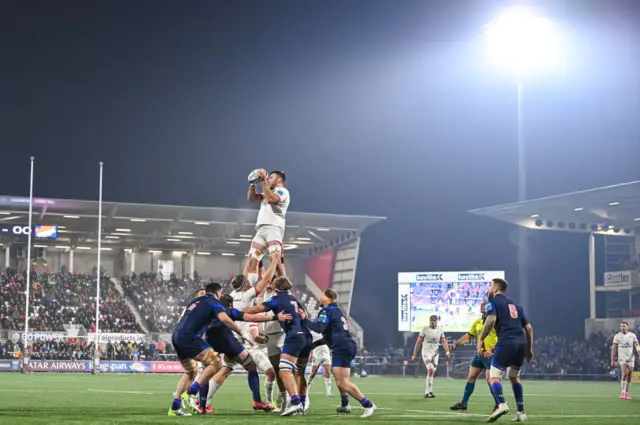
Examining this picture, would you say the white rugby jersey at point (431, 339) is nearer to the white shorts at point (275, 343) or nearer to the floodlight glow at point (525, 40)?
the white shorts at point (275, 343)

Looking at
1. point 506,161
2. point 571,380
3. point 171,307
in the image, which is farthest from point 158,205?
point 571,380

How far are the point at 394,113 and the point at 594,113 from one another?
13.1 meters

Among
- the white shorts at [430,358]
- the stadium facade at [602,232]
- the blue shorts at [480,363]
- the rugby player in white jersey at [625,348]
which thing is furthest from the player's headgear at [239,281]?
the stadium facade at [602,232]

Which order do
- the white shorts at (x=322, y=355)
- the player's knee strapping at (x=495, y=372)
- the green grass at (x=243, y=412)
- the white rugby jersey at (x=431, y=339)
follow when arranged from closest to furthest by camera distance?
the green grass at (x=243, y=412), the player's knee strapping at (x=495, y=372), the white shorts at (x=322, y=355), the white rugby jersey at (x=431, y=339)

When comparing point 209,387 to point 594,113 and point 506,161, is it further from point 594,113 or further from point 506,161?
point 506,161

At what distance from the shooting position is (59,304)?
2598 inches

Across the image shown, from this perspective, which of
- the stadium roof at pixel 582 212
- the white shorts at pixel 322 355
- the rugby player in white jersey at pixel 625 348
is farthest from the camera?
the stadium roof at pixel 582 212

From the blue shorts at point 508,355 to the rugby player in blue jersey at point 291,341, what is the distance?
3696 mm

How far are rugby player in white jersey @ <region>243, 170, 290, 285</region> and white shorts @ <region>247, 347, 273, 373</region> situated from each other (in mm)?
2391

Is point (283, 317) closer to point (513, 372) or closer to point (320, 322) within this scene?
point (320, 322)

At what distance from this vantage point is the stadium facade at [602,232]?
5919 centimetres

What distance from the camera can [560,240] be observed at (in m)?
68.6

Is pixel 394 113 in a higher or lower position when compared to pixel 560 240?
higher

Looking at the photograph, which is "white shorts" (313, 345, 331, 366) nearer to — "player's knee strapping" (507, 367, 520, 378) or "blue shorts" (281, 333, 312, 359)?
"blue shorts" (281, 333, 312, 359)
